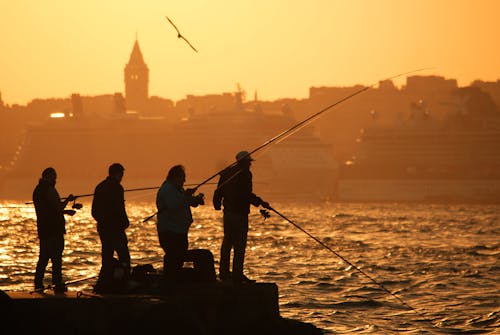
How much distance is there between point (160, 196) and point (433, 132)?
109 metres

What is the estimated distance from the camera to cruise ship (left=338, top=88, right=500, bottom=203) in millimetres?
112375

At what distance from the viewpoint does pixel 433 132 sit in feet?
397

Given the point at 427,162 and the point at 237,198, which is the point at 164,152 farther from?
the point at 237,198

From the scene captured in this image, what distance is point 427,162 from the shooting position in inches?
4651

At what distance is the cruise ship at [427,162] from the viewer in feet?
369

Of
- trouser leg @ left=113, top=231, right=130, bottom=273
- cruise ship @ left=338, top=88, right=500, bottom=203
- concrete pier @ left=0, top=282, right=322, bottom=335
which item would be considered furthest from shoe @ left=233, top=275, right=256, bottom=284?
cruise ship @ left=338, top=88, right=500, bottom=203

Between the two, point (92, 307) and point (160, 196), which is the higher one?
point (160, 196)

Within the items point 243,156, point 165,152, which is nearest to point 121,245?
point 243,156

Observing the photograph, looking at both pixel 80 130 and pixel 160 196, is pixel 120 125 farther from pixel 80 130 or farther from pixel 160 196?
pixel 160 196

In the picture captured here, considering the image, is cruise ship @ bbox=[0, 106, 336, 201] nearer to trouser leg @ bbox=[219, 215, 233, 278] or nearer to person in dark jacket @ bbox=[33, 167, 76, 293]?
person in dark jacket @ bbox=[33, 167, 76, 293]

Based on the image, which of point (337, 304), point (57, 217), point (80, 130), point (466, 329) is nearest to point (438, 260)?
point (337, 304)

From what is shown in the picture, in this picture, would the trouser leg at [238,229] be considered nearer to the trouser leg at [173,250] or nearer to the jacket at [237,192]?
the jacket at [237,192]

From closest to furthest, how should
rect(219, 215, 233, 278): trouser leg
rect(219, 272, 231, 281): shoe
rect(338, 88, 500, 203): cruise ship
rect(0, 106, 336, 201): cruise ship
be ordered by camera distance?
rect(219, 215, 233, 278): trouser leg
rect(219, 272, 231, 281): shoe
rect(338, 88, 500, 203): cruise ship
rect(0, 106, 336, 201): cruise ship

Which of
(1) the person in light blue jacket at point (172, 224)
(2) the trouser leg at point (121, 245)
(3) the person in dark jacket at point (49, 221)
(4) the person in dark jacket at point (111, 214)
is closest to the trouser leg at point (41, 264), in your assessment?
(3) the person in dark jacket at point (49, 221)
